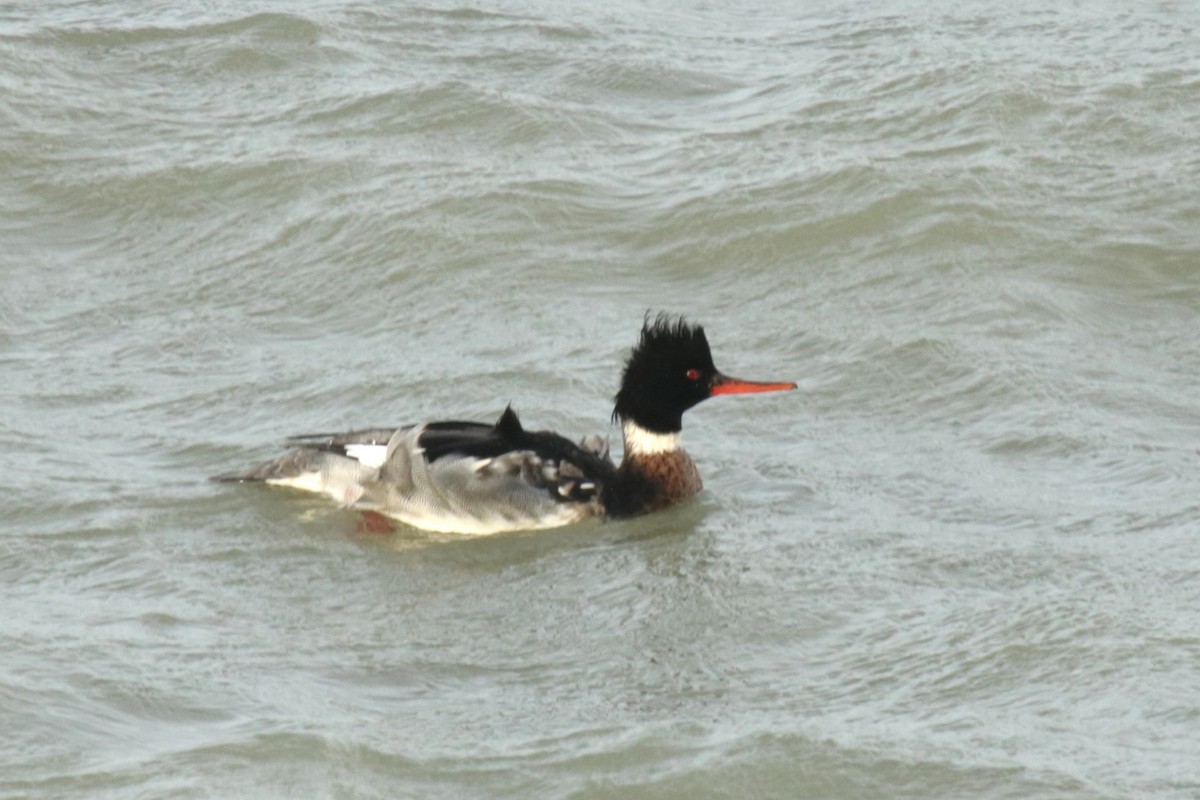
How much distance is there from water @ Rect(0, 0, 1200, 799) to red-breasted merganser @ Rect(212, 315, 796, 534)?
0.16 metres

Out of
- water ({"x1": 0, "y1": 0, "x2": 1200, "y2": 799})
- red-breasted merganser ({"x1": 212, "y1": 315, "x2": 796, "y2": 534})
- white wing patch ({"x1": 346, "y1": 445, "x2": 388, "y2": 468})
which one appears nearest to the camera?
water ({"x1": 0, "y1": 0, "x2": 1200, "y2": 799})

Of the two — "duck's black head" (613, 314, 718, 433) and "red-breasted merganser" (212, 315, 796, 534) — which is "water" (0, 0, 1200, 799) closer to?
"red-breasted merganser" (212, 315, 796, 534)

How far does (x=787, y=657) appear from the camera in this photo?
862cm

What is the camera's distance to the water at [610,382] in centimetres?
789

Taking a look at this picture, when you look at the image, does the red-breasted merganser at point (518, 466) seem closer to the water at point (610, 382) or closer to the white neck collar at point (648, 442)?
the white neck collar at point (648, 442)

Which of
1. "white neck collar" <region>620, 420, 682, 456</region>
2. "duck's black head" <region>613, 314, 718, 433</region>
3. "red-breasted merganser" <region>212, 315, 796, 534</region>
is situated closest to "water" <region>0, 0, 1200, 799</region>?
"red-breasted merganser" <region>212, 315, 796, 534</region>

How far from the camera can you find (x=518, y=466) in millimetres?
10430

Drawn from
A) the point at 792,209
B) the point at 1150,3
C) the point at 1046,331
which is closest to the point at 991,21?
the point at 1150,3

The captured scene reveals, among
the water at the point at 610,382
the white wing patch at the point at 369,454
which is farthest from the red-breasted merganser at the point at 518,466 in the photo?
the water at the point at 610,382

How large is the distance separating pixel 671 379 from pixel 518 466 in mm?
878

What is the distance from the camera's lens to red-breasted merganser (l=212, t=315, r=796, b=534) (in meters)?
10.4

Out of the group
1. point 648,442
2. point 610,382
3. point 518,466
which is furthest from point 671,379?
point 610,382

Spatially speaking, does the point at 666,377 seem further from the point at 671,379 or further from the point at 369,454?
the point at 369,454

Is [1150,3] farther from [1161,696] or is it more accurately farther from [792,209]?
[1161,696]
